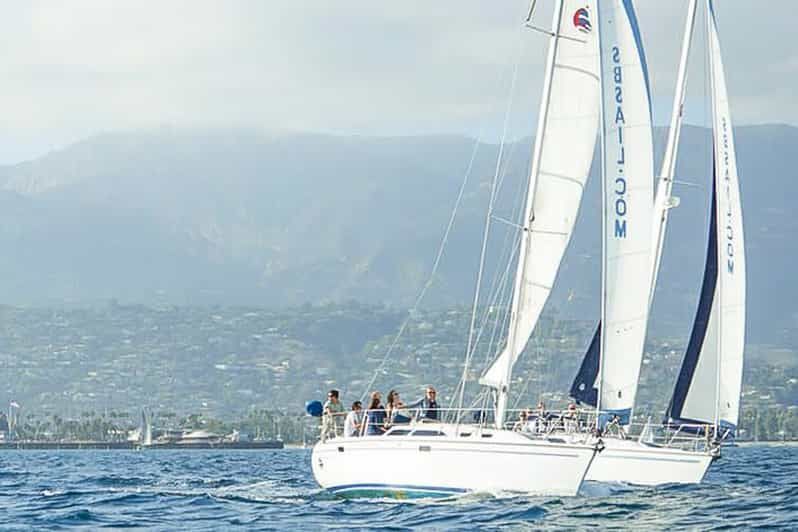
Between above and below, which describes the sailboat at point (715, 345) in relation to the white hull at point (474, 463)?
above

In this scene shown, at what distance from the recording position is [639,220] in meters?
37.9

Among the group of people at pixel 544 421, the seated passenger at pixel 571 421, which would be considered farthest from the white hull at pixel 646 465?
the seated passenger at pixel 571 421

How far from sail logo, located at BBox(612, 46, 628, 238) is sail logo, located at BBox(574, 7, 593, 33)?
3.80ft

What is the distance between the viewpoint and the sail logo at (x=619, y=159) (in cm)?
3759

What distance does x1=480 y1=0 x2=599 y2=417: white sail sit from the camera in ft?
122

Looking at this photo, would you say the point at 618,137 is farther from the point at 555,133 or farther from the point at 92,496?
the point at 92,496

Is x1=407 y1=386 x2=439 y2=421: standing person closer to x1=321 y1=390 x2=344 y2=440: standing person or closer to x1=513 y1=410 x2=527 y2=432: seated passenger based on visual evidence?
x1=513 y1=410 x2=527 y2=432: seated passenger

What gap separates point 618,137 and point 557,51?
2.67m

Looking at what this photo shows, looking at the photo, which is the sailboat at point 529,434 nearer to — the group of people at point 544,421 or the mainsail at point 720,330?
the group of people at point 544,421

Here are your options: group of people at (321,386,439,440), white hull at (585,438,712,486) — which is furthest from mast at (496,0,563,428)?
white hull at (585,438,712,486)

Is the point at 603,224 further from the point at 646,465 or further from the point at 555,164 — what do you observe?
the point at 646,465

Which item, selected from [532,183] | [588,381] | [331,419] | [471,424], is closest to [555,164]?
[532,183]

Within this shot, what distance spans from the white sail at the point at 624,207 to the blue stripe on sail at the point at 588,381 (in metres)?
3.53

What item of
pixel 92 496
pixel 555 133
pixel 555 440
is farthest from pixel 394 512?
pixel 92 496
